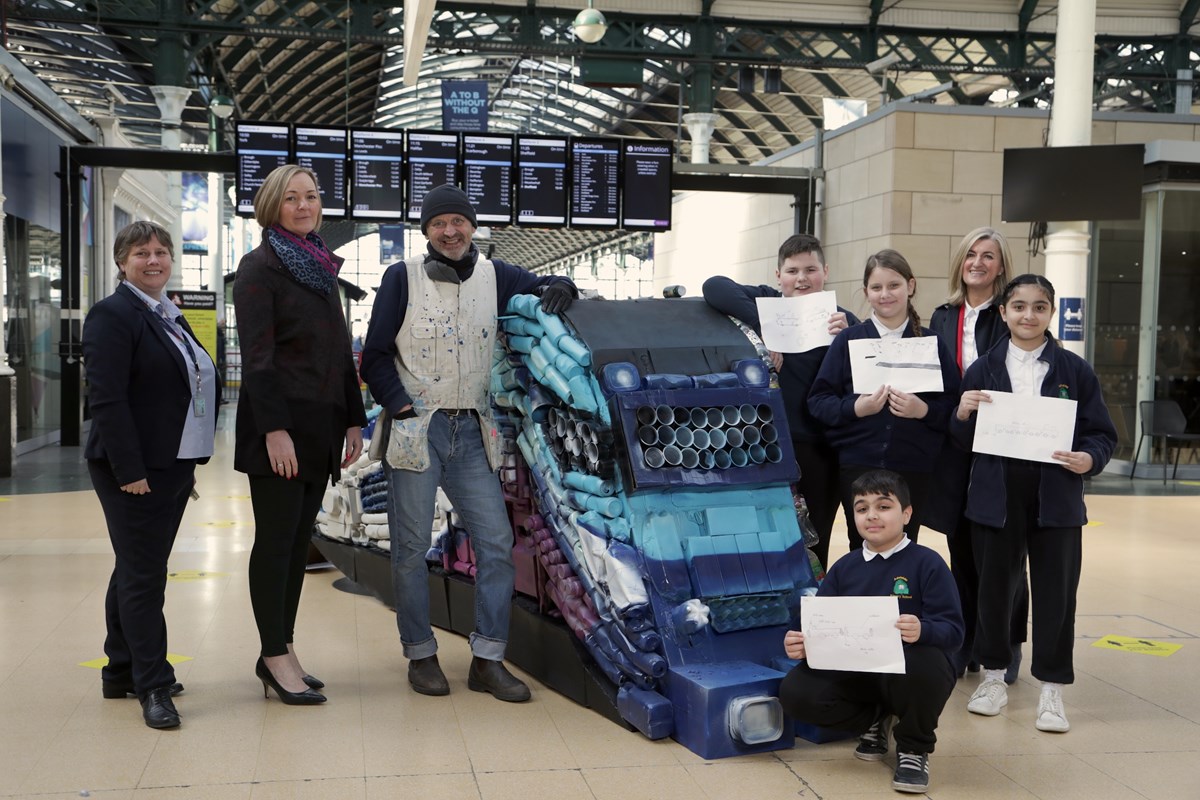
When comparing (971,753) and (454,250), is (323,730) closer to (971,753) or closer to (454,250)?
(454,250)

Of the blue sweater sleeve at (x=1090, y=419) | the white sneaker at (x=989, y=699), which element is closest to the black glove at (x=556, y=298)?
the blue sweater sleeve at (x=1090, y=419)

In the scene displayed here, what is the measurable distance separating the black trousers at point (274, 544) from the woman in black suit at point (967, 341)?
6.63ft

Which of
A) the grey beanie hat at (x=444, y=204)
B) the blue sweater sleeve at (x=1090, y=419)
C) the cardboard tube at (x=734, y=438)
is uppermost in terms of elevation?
the grey beanie hat at (x=444, y=204)

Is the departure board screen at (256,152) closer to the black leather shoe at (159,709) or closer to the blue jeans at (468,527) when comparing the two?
the blue jeans at (468,527)

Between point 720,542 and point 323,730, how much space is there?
128cm

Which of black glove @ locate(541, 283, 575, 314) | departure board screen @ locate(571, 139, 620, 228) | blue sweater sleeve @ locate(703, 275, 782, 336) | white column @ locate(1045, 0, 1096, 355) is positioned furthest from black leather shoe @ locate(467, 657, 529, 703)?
departure board screen @ locate(571, 139, 620, 228)

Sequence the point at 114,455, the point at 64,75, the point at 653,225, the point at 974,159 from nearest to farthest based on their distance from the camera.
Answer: the point at 114,455 → the point at 974,159 → the point at 653,225 → the point at 64,75

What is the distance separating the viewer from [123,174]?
15.6 m

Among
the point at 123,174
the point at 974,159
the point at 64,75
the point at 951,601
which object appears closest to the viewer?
the point at 951,601

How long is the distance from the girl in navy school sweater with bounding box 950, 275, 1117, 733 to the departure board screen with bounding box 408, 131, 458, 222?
8.24m

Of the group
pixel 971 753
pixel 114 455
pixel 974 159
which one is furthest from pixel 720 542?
pixel 974 159

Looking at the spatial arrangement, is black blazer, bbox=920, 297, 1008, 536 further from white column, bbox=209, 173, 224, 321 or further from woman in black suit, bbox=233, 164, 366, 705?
white column, bbox=209, 173, 224, 321

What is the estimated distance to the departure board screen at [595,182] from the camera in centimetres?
1137

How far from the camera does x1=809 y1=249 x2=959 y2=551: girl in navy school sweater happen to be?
3660 mm
